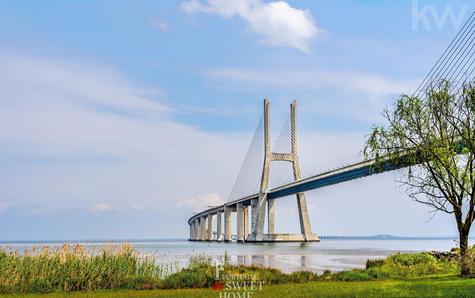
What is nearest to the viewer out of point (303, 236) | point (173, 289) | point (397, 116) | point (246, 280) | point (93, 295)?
point (93, 295)

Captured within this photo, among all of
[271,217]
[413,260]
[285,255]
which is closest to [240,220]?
[271,217]

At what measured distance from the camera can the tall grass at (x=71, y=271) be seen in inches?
703

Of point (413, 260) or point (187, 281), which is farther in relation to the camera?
point (413, 260)

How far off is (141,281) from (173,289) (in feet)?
4.22

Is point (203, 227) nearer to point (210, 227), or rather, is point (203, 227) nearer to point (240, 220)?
point (210, 227)

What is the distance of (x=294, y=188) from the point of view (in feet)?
252

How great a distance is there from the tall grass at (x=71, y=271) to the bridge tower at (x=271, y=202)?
62.3 metres

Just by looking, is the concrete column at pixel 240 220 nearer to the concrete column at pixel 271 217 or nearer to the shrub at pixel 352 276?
the concrete column at pixel 271 217

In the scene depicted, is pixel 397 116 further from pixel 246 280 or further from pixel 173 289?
pixel 173 289

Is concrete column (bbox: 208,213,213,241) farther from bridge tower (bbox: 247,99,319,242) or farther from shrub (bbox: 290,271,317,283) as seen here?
shrub (bbox: 290,271,317,283)

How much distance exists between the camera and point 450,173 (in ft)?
67.0

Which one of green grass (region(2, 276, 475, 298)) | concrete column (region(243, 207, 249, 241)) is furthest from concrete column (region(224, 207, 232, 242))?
green grass (region(2, 276, 475, 298))

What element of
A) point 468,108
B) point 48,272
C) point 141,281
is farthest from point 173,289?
point 468,108

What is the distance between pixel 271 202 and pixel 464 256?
218ft
